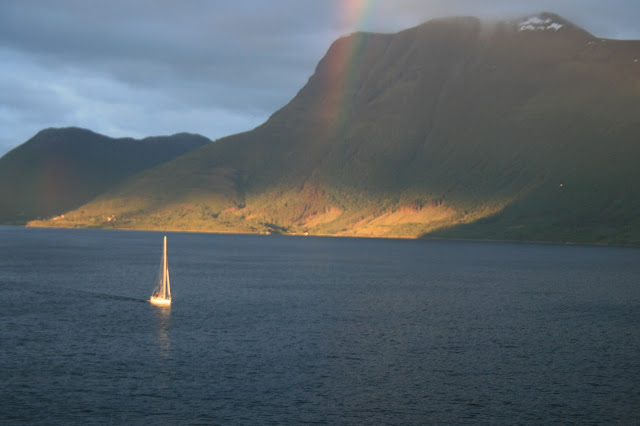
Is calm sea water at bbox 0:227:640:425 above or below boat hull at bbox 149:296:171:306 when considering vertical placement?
below

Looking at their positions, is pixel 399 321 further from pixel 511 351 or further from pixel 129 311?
pixel 129 311

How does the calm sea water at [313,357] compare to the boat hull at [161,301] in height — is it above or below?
below

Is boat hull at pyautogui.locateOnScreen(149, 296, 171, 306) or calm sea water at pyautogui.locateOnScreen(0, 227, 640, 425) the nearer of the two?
calm sea water at pyautogui.locateOnScreen(0, 227, 640, 425)

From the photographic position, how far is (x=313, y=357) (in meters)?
77.7

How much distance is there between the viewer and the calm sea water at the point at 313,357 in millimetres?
58125

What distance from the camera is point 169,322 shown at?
101 m

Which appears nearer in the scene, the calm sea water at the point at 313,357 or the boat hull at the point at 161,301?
the calm sea water at the point at 313,357

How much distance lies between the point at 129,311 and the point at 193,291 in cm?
3136

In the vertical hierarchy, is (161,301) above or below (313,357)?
above

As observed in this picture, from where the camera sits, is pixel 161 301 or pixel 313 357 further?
pixel 161 301

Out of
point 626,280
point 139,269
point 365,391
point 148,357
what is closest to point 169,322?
point 148,357

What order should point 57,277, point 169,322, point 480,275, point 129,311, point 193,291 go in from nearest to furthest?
point 169,322 → point 129,311 → point 193,291 → point 57,277 → point 480,275

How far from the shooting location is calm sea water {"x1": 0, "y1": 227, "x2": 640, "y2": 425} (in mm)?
58125

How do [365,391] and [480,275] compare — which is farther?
[480,275]
